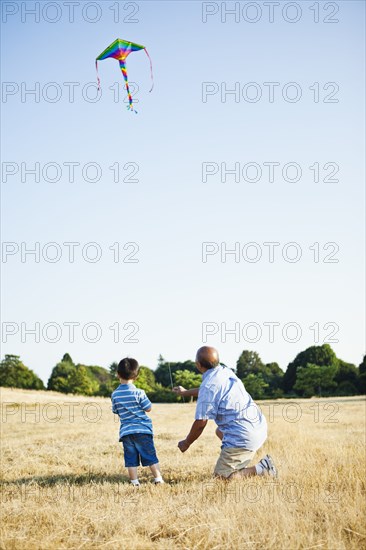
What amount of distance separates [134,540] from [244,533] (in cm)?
80

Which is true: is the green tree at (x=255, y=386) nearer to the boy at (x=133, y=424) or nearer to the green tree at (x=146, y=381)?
the green tree at (x=146, y=381)

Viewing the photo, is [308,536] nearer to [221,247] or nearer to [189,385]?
[221,247]

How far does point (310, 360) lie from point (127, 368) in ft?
213

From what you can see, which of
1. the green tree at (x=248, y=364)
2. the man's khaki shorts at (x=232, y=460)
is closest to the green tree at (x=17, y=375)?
the green tree at (x=248, y=364)

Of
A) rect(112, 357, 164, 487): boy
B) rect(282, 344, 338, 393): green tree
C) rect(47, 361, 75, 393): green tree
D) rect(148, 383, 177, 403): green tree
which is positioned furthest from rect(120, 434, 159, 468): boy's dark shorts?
rect(47, 361, 75, 393): green tree

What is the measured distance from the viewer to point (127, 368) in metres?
6.21

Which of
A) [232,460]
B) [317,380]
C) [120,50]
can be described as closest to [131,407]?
[232,460]

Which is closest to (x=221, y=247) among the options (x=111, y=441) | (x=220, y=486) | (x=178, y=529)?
A: (x=111, y=441)

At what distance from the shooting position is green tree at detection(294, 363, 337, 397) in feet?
190

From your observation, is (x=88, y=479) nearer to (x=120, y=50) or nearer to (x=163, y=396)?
(x=120, y=50)

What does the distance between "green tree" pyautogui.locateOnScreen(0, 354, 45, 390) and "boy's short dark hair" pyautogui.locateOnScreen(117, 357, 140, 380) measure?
6658 cm

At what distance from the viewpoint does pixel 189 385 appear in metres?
52.1

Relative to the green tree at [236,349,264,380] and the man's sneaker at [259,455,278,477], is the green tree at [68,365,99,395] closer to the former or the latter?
the green tree at [236,349,264,380]

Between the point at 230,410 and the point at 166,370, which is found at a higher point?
the point at 230,410
